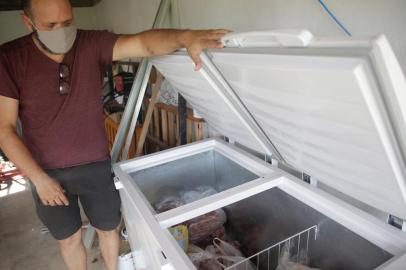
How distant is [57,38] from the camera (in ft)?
4.07

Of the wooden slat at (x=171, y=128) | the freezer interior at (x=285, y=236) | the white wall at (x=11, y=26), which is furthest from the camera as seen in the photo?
the white wall at (x=11, y=26)

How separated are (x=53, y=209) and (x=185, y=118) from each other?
1.04 m

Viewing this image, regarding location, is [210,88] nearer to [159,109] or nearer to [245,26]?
[245,26]

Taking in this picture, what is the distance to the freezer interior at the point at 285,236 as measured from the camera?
1051 millimetres

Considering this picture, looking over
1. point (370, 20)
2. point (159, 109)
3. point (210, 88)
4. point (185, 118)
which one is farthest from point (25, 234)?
point (370, 20)

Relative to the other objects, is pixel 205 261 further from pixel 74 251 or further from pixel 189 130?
pixel 189 130

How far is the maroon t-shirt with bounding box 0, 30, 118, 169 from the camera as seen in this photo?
1.24 metres

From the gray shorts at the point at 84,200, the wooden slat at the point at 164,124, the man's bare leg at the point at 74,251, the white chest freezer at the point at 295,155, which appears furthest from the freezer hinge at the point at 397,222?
the wooden slat at the point at 164,124

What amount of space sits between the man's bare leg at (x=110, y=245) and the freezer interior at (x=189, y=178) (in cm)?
31

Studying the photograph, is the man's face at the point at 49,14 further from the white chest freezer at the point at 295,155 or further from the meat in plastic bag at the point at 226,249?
the meat in plastic bag at the point at 226,249

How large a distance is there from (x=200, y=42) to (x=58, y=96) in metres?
0.78

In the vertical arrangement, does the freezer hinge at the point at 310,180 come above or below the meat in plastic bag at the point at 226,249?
above

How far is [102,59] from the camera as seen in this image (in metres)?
1.41

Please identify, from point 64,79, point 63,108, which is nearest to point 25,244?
point 63,108
